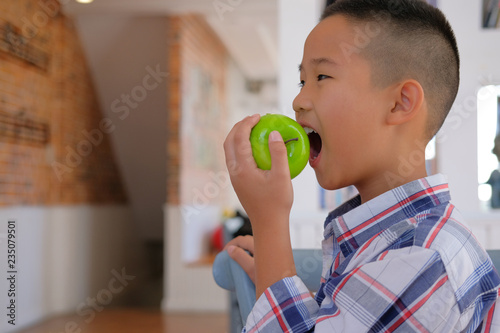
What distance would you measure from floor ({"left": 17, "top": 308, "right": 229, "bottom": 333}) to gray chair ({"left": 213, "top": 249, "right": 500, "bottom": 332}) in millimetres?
4035

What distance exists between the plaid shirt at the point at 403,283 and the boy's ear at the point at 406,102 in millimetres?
113

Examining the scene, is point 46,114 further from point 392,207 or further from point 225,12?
point 392,207

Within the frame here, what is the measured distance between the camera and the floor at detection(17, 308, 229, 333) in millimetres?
4918

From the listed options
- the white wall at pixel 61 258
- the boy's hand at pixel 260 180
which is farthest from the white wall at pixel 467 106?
the white wall at pixel 61 258

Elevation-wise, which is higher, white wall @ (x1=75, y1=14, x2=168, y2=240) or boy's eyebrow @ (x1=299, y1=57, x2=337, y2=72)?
white wall @ (x1=75, y1=14, x2=168, y2=240)

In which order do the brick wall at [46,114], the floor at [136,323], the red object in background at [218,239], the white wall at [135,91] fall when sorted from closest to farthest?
the brick wall at [46,114], the floor at [136,323], the white wall at [135,91], the red object in background at [218,239]

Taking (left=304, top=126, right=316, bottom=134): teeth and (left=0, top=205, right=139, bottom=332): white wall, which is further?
(left=0, top=205, right=139, bottom=332): white wall

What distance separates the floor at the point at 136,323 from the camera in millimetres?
4918

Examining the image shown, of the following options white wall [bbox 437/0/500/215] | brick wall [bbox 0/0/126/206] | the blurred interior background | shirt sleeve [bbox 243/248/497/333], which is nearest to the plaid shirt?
shirt sleeve [bbox 243/248/497/333]

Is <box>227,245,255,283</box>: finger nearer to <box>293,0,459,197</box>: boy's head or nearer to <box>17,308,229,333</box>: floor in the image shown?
<box>293,0,459,197</box>: boy's head

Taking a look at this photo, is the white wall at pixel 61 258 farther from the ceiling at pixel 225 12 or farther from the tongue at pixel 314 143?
the tongue at pixel 314 143

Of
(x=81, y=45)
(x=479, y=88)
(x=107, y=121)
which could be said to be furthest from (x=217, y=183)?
(x=479, y=88)

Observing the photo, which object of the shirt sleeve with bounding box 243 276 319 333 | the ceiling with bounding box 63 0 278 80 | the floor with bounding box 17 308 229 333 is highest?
the ceiling with bounding box 63 0 278 80

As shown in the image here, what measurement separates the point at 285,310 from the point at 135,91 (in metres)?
6.05
